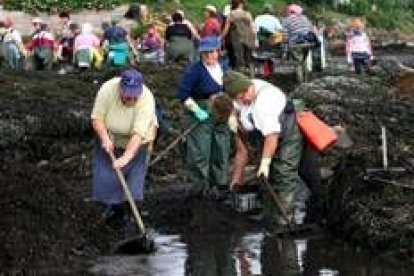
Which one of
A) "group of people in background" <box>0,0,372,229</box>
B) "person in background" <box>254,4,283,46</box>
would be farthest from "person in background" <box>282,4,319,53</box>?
"group of people in background" <box>0,0,372,229</box>

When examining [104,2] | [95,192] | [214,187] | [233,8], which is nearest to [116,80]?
[95,192]

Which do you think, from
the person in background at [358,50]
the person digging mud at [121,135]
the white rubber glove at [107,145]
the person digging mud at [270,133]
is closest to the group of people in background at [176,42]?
the person in background at [358,50]

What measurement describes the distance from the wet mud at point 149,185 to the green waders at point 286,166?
475mm

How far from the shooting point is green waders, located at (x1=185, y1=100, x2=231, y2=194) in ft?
47.6

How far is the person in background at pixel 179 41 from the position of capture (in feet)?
85.6

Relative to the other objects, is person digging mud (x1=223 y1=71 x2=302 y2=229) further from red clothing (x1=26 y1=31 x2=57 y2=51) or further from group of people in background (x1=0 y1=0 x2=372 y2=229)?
red clothing (x1=26 y1=31 x2=57 y2=51)

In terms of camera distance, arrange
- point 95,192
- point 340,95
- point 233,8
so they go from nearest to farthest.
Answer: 1. point 95,192
2. point 340,95
3. point 233,8

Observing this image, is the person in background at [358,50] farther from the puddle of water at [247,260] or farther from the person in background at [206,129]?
the puddle of water at [247,260]

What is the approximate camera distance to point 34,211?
37.7 ft

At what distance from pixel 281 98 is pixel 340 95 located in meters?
10.00

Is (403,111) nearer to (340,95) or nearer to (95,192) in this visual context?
(340,95)

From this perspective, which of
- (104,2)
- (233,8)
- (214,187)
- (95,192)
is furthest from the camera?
(104,2)

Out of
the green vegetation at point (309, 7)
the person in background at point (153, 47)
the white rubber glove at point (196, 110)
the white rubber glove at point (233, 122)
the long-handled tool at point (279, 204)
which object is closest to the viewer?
the long-handled tool at point (279, 204)

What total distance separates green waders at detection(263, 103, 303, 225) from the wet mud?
475 mm
